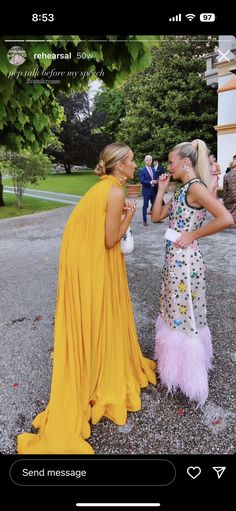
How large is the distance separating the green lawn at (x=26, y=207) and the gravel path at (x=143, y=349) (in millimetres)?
5218

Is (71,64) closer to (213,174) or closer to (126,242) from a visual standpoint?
(126,242)

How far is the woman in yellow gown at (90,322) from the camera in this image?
7.15 ft

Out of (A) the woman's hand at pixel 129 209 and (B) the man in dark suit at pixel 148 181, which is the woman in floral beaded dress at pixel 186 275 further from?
(B) the man in dark suit at pixel 148 181

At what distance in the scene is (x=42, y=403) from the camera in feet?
9.16

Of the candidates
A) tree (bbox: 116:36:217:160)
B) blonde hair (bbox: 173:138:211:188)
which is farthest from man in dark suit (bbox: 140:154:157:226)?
blonde hair (bbox: 173:138:211:188)

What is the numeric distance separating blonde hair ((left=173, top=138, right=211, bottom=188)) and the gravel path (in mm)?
1592

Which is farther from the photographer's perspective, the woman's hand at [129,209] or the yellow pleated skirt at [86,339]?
the woman's hand at [129,209]

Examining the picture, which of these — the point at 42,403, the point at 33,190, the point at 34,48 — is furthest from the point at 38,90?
the point at 33,190

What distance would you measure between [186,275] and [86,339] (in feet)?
2.55

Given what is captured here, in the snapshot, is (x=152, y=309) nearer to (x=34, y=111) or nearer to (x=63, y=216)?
(x=34, y=111)
